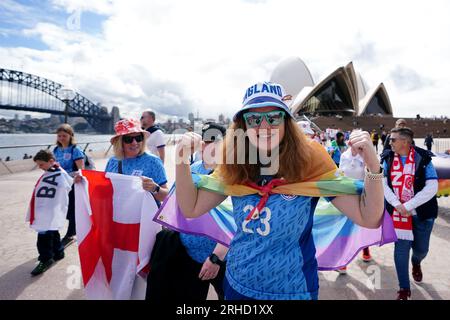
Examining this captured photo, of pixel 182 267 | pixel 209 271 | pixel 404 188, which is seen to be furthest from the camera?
pixel 404 188

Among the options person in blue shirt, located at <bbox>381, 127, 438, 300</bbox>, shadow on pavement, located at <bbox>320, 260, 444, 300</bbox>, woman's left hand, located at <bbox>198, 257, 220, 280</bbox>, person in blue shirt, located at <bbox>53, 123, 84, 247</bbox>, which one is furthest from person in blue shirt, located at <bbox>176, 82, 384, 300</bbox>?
person in blue shirt, located at <bbox>53, 123, 84, 247</bbox>

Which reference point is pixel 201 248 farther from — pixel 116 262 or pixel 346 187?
pixel 346 187

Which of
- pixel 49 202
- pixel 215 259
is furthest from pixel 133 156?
pixel 49 202

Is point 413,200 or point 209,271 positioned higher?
point 413,200

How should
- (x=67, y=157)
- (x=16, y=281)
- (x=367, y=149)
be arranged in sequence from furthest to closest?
1. (x=67, y=157)
2. (x=16, y=281)
3. (x=367, y=149)

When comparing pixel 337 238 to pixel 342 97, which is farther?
pixel 342 97

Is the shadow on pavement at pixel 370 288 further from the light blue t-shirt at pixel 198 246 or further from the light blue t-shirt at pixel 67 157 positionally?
the light blue t-shirt at pixel 67 157

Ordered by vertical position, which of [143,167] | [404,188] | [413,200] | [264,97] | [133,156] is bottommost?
[413,200]

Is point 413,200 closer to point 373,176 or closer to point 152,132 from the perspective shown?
point 373,176

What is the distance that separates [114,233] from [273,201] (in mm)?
1841

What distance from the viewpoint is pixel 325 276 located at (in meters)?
3.73

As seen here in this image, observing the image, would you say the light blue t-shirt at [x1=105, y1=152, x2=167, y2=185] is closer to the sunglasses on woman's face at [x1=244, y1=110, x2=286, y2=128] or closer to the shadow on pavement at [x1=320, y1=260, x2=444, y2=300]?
the sunglasses on woman's face at [x1=244, y1=110, x2=286, y2=128]

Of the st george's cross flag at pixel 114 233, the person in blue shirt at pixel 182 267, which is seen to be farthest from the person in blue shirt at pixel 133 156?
the person in blue shirt at pixel 182 267

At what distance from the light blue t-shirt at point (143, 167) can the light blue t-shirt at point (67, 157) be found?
177cm
